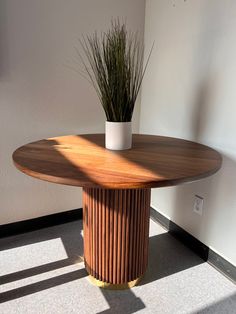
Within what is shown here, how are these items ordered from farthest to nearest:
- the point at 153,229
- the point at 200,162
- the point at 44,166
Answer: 1. the point at 153,229
2. the point at 200,162
3. the point at 44,166

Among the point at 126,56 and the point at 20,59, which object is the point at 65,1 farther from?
the point at 126,56

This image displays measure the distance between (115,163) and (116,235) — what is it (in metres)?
0.43

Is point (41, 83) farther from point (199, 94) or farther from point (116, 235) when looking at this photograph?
point (116, 235)

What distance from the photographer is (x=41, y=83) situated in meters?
1.90

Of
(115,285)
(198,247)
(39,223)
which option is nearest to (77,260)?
(115,285)

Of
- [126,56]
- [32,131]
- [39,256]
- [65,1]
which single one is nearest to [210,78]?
[126,56]

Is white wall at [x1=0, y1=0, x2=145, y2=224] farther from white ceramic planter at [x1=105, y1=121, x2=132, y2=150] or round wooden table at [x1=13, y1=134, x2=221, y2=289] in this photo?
white ceramic planter at [x1=105, y1=121, x2=132, y2=150]

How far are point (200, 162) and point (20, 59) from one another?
1.32 metres

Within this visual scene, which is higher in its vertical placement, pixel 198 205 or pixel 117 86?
pixel 117 86

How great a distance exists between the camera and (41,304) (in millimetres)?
1416

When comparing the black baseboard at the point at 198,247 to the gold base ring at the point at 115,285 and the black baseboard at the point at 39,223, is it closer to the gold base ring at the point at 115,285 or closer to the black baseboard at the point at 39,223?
the gold base ring at the point at 115,285

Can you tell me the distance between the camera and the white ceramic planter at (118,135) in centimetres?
136

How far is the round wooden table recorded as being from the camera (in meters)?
1.02

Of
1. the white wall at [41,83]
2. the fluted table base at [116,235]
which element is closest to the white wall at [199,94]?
the white wall at [41,83]
